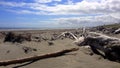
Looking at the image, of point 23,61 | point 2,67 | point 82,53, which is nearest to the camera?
point 2,67

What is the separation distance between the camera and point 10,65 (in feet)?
28.9

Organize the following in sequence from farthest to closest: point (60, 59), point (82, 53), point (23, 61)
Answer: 1. point (82, 53)
2. point (60, 59)
3. point (23, 61)

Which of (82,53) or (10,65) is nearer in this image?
(10,65)

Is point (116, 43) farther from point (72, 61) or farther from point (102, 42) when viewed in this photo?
point (72, 61)

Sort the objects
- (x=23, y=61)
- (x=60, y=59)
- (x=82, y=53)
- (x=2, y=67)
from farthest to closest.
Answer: (x=82, y=53) → (x=60, y=59) → (x=23, y=61) → (x=2, y=67)

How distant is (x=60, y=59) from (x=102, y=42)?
2.76 metres

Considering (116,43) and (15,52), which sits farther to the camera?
(15,52)

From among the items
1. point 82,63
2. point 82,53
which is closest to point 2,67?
point 82,63

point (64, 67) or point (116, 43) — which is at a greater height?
point (116, 43)

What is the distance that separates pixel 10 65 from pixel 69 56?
341 cm

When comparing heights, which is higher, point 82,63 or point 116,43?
point 116,43

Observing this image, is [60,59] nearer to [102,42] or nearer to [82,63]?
[82,63]

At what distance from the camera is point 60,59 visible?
32.7 ft

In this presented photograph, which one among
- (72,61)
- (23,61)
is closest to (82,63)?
(72,61)
